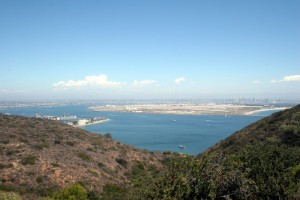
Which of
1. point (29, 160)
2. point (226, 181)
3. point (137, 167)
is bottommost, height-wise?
point (137, 167)

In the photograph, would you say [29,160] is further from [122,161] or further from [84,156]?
[122,161]

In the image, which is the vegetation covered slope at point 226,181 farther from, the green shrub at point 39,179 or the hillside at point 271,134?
the green shrub at point 39,179

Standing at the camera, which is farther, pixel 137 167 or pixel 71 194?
pixel 137 167

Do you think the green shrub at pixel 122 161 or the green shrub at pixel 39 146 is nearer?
the green shrub at pixel 39 146

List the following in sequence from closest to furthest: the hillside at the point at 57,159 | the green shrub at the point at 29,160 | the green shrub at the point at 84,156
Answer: the hillside at the point at 57,159 < the green shrub at the point at 29,160 < the green shrub at the point at 84,156

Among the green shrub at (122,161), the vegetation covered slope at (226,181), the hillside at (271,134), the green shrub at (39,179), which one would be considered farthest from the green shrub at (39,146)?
the vegetation covered slope at (226,181)

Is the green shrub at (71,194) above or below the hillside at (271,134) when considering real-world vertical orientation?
below

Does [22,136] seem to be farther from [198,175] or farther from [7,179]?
[198,175]

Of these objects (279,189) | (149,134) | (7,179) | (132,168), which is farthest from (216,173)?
(149,134)

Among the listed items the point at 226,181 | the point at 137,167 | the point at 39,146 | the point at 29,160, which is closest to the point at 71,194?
the point at 29,160
